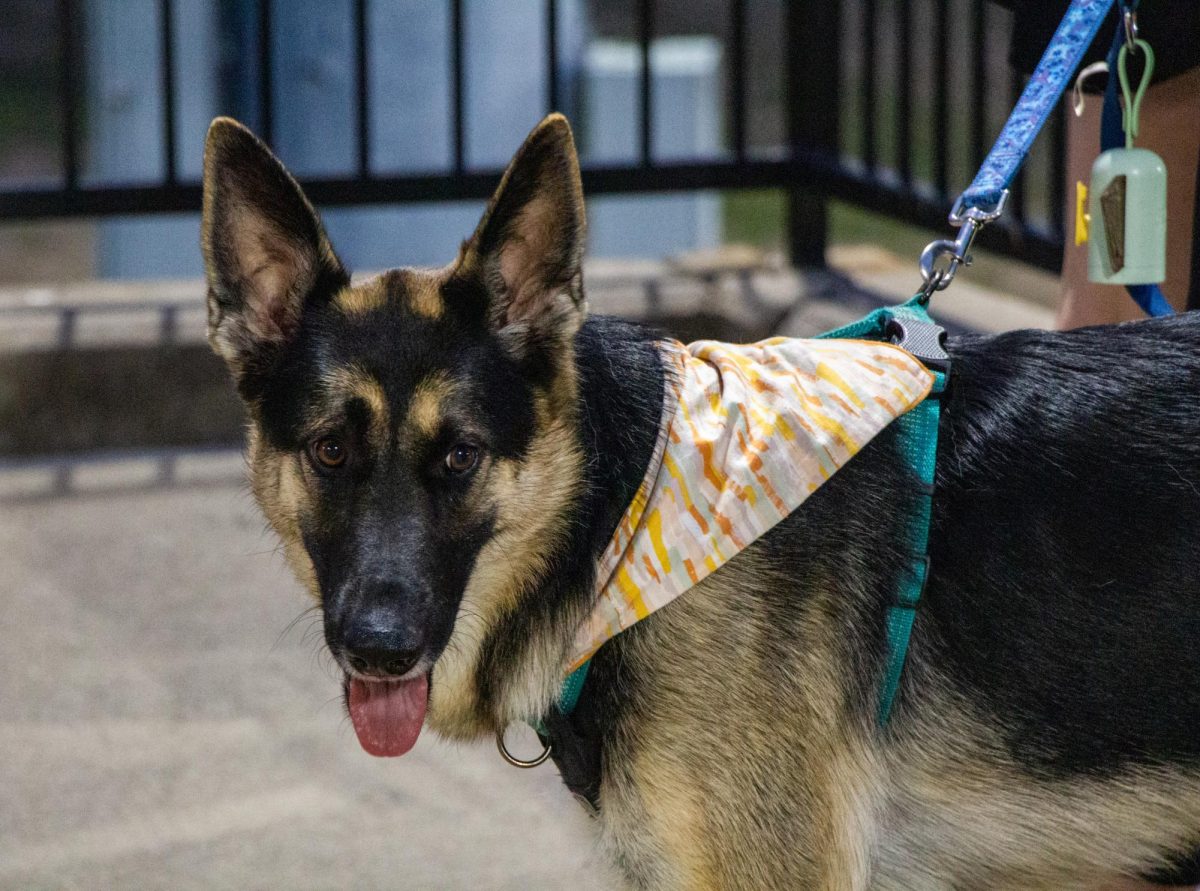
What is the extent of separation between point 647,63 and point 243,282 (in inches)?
144

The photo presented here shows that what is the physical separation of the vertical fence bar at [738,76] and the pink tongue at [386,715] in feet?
13.6

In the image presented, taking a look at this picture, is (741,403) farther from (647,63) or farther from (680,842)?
(647,63)

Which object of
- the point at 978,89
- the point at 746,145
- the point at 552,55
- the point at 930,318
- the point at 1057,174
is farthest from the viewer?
the point at 746,145

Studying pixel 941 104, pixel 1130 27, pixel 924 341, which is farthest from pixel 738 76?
pixel 924 341

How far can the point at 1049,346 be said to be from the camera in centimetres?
283

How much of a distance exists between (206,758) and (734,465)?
79.8 inches

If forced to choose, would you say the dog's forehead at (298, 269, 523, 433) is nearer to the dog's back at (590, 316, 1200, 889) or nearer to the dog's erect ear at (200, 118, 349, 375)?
the dog's erect ear at (200, 118, 349, 375)

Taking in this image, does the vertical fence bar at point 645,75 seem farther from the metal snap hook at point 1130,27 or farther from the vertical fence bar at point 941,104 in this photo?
the metal snap hook at point 1130,27

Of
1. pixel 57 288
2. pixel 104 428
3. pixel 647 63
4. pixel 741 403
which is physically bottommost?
pixel 104 428

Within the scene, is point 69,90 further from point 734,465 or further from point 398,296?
point 734,465

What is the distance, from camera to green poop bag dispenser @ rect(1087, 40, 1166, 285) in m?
3.15

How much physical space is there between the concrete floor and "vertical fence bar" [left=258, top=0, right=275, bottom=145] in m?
1.53

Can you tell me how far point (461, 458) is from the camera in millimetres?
2684

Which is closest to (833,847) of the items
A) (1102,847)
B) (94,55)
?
(1102,847)
